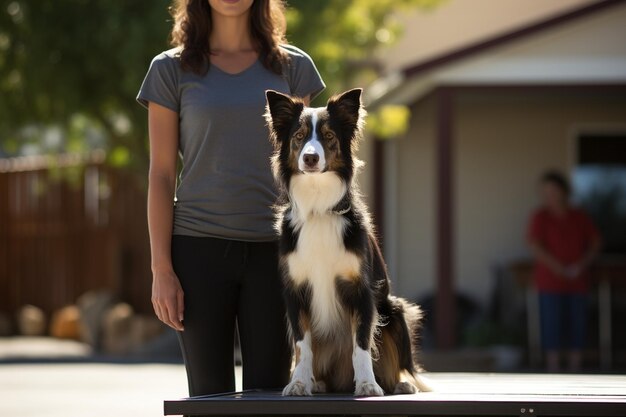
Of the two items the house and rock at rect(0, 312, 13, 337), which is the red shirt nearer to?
the house

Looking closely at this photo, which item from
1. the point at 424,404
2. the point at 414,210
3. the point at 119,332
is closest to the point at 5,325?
the point at 119,332

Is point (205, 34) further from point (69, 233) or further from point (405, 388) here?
point (69, 233)

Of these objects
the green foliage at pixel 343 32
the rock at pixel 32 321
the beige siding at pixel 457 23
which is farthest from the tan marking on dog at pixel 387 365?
the rock at pixel 32 321

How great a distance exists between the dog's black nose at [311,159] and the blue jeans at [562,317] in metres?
9.95

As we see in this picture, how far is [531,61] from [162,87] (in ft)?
35.5

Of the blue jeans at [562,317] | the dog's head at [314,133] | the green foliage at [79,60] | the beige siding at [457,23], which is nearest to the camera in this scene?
the dog's head at [314,133]

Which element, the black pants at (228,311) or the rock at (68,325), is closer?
the black pants at (228,311)

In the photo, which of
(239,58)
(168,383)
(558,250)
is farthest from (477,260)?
(239,58)

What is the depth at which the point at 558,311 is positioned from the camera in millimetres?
15008

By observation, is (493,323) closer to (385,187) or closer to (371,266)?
(385,187)

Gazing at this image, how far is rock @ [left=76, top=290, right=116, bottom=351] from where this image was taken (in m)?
19.8

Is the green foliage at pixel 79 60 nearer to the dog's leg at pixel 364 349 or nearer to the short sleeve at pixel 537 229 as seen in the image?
the short sleeve at pixel 537 229

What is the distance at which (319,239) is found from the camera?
5477mm

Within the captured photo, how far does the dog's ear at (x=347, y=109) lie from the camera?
5.58m
